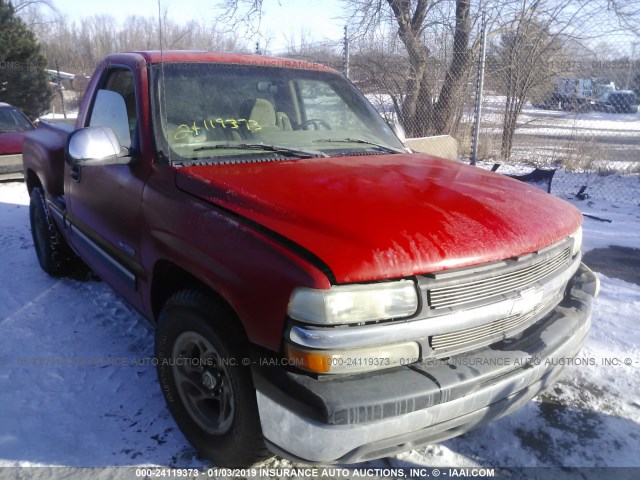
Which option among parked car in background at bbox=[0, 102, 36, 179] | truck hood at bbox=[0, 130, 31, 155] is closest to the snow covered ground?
parked car in background at bbox=[0, 102, 36, 179]

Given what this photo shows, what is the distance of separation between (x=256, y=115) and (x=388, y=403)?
6.17 feet

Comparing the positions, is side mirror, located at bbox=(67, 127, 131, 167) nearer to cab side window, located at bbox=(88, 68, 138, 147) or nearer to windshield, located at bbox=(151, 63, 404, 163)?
cab side window, located at bbox=(88, 68, 138, 147)

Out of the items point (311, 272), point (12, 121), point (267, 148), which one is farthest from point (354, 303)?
point (12, 121)

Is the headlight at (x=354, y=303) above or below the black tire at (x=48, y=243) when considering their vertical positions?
above

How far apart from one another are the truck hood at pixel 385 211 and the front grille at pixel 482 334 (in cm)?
29

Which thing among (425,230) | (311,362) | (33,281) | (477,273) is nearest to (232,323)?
(311,362)

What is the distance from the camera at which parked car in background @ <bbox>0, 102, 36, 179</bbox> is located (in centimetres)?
844

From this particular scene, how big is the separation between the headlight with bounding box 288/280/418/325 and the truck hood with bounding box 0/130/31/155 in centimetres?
847

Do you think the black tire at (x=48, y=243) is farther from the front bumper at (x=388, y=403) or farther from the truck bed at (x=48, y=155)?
the front bumper at (x=388, y=403)

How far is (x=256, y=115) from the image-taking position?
301cm

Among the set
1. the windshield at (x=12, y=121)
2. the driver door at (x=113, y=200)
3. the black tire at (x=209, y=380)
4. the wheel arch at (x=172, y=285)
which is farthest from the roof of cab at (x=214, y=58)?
the windshield at (x=12, y=121)

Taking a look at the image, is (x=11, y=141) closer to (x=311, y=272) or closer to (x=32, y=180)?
(x=32, y=180)

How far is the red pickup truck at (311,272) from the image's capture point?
5.93 ft

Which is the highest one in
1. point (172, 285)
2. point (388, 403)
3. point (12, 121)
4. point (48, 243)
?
point (12, 121)
